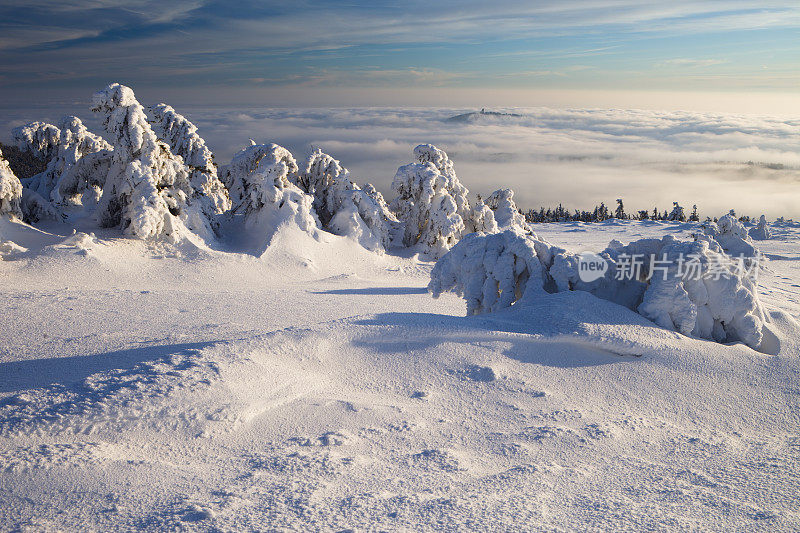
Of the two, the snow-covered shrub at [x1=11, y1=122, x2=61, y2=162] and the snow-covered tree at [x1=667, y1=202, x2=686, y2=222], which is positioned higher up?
the snow-covered shrub at [x1=11, y1=122, x2=61, y2=162]

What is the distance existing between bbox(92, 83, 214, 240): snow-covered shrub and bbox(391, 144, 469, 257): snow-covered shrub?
920 centimetres

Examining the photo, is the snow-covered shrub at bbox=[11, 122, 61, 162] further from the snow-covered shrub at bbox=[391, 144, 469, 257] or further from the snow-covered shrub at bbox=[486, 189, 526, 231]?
the snow-covered shrub at bbox=[486, 189, 526, 231]

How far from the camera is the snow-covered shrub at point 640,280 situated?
8.45 metres

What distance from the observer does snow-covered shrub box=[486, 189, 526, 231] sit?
91.9 ft

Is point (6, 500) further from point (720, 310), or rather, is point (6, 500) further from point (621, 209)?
point (621, 209)

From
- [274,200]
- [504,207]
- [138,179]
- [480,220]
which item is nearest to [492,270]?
[274,200]

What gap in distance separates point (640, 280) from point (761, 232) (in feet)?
103

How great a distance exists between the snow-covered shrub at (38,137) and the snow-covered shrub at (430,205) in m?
18.9

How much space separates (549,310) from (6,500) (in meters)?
7.06

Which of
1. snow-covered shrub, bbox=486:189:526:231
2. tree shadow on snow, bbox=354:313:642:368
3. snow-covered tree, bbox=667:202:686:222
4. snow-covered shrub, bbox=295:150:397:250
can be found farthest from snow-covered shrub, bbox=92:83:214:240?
snow-covered tree, bbox=667:202:686:222

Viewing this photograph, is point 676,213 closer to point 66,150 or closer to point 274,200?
point 274,200

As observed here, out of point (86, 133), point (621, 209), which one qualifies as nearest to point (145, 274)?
point (86, 133)

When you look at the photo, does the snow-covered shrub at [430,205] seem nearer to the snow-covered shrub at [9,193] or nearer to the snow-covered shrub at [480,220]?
the snow-covered shrub at [480,220]

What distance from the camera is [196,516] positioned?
423cm
